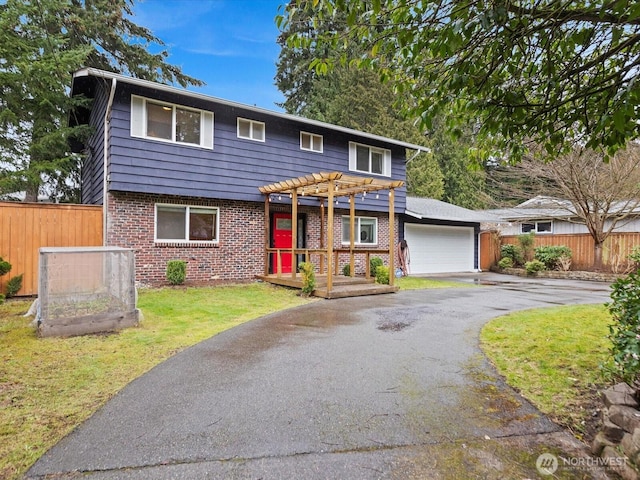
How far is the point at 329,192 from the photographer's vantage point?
848 cm

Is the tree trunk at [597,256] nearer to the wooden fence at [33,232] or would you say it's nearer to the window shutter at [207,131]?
the window shutter at [207,131]

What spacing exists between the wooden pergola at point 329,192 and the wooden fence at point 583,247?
10.4m

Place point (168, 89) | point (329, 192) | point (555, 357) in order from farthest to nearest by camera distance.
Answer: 1. point (168, 89)
2. point (329, 192)
3. point (555, 357)

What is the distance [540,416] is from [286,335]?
10.9 feet

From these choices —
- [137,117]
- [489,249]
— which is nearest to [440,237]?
[489,249]

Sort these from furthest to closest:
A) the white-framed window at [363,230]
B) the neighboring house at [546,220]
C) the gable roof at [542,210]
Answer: the neighboring house at [546,220], the gable roof at [542,210], the white-framed window at [363,230]

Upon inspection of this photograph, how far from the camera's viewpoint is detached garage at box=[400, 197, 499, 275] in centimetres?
1589

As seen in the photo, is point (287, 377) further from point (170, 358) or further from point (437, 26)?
point (437, 26)

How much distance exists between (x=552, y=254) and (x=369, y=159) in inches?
356

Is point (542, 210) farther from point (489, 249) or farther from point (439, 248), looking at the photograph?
point (439, 248)

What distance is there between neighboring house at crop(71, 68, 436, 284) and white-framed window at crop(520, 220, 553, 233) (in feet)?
42.0

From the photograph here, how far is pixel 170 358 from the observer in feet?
13.9

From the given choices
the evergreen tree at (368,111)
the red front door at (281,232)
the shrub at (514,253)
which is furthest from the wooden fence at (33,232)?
the evergreen tree at (368,111)

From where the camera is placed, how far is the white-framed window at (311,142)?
12.2 m
